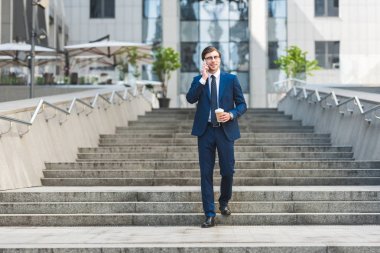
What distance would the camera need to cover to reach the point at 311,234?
25.4ft

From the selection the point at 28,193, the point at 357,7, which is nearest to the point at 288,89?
the point at 28,193

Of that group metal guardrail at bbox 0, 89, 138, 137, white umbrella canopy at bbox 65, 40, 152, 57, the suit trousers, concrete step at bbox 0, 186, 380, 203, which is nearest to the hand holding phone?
the suit trousers

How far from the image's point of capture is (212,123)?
328 inches

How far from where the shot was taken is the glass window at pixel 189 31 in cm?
→ 4562

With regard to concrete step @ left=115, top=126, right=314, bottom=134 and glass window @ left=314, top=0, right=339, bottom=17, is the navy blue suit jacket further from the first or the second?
glass window @ left=314, top=0, right=339, bottom=17

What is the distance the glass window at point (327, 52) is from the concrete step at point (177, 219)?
38.9m

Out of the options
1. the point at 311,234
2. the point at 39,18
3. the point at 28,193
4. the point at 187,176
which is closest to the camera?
the point at 311,234

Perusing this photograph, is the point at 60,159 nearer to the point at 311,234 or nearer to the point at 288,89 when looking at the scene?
the point at 311,234

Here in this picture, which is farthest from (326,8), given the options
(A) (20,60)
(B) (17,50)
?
(B) (17,50)

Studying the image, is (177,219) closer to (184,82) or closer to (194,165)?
(194,165)

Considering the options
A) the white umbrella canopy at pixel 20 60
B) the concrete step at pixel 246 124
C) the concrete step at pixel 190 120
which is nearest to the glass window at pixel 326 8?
the white umbrella canopy at pixel 20 60

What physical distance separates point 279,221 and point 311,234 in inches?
36.7

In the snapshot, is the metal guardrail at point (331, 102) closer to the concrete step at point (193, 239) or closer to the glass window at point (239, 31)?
the concrete step at point (193, 239)

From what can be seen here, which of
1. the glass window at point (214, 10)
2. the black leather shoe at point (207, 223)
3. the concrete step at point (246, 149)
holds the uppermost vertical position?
the glass window at point (214, 10)
